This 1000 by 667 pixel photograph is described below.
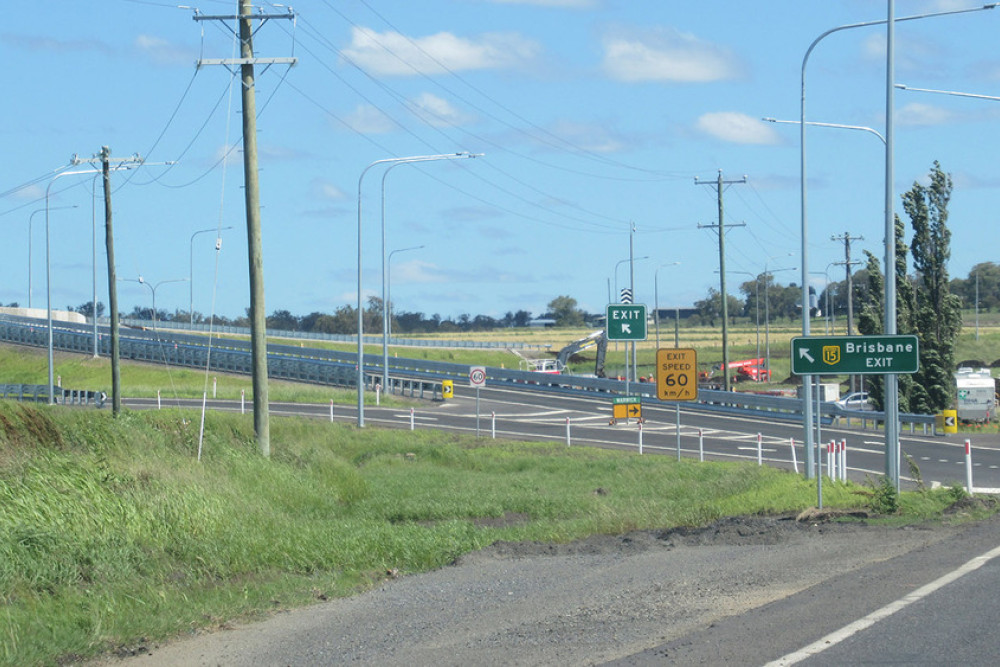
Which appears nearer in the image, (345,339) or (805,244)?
(805,244)

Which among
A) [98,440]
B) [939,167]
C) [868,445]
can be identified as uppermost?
[939,167]

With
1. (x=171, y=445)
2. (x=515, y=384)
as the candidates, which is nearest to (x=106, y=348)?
(x=515, y=384)

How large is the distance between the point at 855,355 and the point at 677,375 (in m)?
7.92

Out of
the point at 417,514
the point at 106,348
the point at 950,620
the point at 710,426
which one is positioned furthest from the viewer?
the point at 106,348

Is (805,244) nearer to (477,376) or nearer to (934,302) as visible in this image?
(477,376)

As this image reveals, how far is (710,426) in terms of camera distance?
47.5 m

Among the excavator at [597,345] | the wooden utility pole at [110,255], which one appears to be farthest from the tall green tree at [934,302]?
the wooden utility pole at [110,255]

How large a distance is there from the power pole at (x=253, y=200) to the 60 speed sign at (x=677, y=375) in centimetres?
900

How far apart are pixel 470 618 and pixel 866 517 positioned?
29.2 ft

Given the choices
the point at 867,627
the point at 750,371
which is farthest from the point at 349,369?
the point at 867,627

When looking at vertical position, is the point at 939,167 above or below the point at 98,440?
above

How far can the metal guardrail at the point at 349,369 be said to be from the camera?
173 feet

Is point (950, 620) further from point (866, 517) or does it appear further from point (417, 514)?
point (417, 514)

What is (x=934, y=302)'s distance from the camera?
53.4m
